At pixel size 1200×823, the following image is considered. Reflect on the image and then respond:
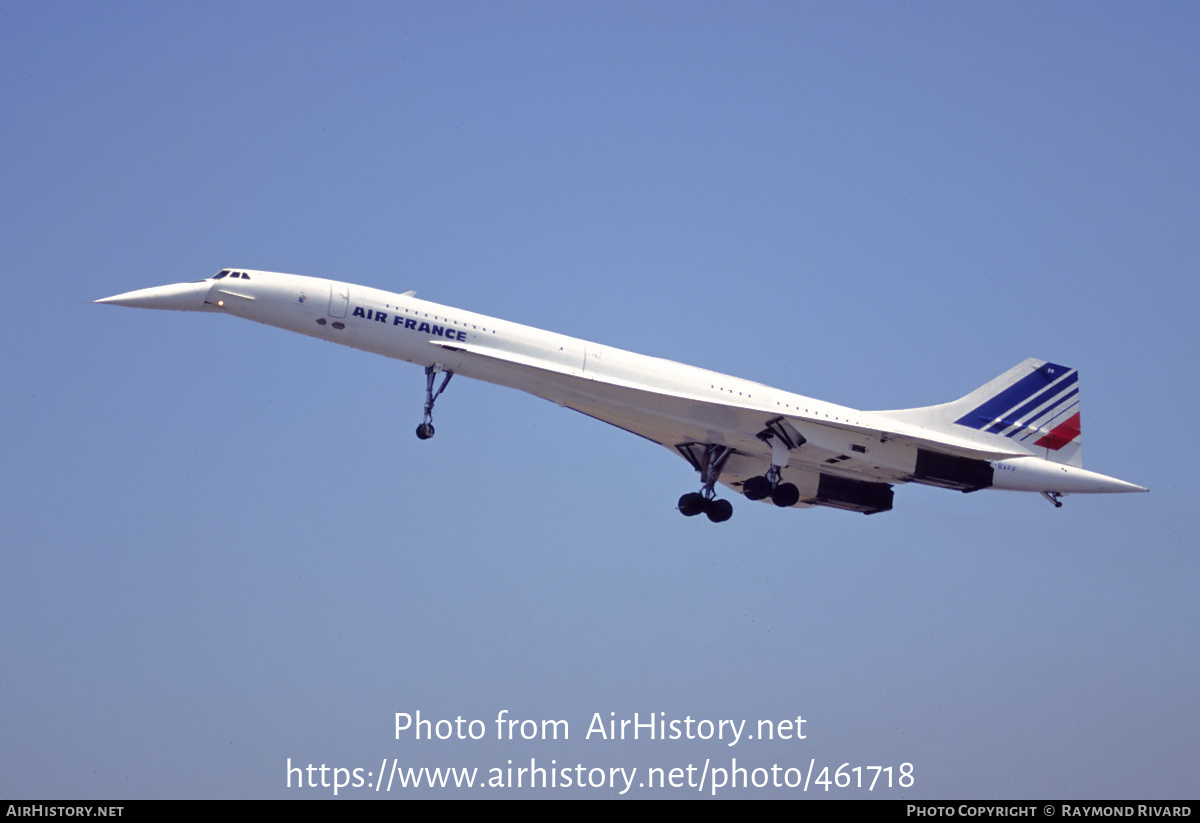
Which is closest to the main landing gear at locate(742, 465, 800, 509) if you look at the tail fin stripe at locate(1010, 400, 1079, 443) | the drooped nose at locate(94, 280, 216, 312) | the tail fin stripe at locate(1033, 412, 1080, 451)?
the tail fin stripe at locate(1010, 400, 1079, 443)

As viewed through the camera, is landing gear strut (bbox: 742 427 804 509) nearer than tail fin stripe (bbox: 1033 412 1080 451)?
Yes

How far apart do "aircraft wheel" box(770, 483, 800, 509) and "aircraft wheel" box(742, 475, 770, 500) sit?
158 millimetres

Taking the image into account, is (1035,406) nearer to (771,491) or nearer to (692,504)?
(771,491)

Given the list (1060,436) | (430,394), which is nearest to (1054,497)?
(1060,436)

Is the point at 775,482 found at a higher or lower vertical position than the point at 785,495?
higher

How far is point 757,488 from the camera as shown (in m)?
24.9

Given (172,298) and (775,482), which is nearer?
(172,298)

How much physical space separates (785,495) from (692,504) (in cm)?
177

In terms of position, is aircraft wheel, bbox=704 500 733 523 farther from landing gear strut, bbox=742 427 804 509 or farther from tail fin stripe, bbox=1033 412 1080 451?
tail fin stripe, bbox=1033 412 1080 451

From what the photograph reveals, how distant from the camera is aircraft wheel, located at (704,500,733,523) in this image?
83.7ft

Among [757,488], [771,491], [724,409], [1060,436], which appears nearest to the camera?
[724,409]

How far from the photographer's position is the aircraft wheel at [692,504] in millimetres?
25609

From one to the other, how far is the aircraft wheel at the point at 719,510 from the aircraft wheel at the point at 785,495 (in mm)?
917
